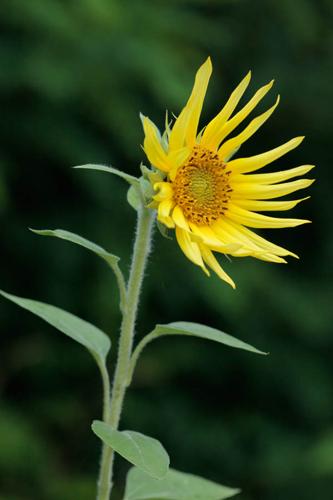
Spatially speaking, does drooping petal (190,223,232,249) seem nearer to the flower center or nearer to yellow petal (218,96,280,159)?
the flower center

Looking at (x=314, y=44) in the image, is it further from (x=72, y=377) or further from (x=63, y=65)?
(x=72, y=377)

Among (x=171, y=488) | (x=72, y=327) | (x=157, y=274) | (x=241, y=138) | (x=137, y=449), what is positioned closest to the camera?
(x=137, y=449)

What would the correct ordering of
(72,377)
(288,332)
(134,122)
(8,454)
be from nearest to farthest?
(8,454)
(134,122)
(72,377)
(288,332)

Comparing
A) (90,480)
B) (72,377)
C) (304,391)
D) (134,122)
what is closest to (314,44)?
(134,122)

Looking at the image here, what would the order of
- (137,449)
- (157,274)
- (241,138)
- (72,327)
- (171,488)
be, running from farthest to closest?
(157,274) < (171,488) < (72,327) < (241,138) < (137,449)

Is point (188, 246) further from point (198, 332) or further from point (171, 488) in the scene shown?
point (171, 488)

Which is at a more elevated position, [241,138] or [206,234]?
[241,138]

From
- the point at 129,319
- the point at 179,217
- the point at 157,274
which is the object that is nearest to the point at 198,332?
the point at 129,319
